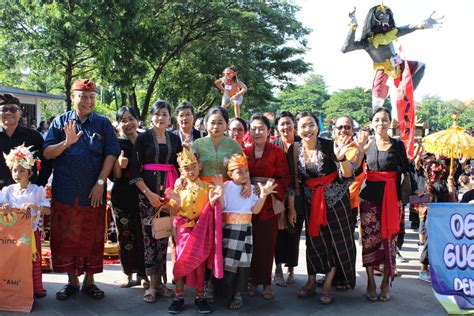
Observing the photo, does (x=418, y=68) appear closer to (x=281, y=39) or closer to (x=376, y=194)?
(x=376, y=194)

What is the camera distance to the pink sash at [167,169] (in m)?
3.95

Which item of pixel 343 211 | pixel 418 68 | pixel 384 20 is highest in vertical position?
pixel 384 20

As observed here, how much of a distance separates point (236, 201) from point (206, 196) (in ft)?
0.86

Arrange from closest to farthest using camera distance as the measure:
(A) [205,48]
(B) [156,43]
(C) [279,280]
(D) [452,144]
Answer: (C) [279,280] → (D) [452,144] → (B) [156,43] → (A) [205,48]

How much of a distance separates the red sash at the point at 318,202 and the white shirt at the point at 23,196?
2373 millimetres

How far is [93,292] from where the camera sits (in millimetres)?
4020

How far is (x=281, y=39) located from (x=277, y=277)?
51.2ft

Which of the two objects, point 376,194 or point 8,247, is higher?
point 376,194

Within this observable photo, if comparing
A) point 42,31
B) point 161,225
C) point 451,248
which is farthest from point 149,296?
point 42,31

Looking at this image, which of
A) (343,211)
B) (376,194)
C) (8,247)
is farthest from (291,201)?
→ (8,247)

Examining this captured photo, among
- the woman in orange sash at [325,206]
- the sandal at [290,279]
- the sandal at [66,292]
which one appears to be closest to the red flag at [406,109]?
the woman in orange sash at [325,206]

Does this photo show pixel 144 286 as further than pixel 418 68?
No

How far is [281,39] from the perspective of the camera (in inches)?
738

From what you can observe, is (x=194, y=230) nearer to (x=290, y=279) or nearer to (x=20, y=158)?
(x=290, y=279)
